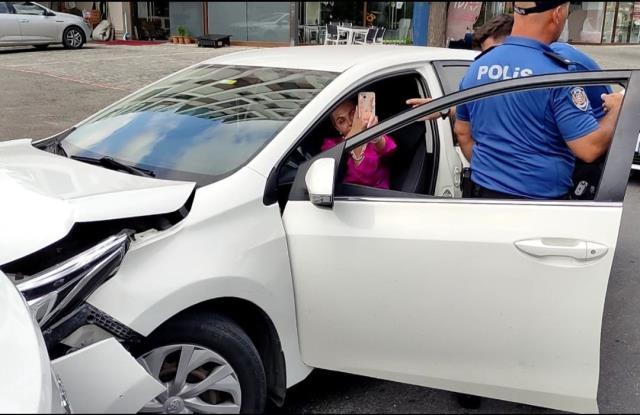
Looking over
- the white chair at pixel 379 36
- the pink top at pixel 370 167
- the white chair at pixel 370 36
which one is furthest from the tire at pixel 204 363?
the white chair at pixel 379 36

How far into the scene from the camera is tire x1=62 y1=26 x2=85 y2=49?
18.8 m

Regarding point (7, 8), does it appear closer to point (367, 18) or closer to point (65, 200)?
point (367, 18)

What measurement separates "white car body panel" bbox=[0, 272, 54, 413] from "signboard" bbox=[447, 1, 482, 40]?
18.7 metres

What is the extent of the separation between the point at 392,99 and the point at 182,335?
2.05 m

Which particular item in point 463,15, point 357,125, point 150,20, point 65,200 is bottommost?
point 65,200

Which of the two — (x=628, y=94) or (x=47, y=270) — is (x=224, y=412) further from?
(x=628, y=94)

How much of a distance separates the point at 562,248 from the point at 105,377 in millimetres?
1615

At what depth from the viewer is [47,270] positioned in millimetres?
2172

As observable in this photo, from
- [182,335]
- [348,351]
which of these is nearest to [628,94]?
[348,351]

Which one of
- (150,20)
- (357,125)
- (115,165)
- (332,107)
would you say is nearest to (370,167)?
(357,125)

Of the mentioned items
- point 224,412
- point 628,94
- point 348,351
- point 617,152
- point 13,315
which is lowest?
point 224,412

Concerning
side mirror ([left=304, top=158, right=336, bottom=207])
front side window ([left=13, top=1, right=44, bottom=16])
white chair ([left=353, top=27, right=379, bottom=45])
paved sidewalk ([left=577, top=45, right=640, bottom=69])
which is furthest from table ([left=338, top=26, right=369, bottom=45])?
side mirror ([left=304, top=158, right=336, bottom=207])

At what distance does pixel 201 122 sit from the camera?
3.00m

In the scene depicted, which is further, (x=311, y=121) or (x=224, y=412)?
(x=311, y=121)
